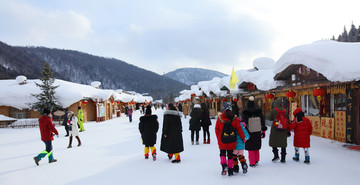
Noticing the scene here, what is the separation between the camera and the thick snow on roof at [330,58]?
6.38 meters

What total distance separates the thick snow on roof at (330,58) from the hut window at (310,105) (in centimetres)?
278

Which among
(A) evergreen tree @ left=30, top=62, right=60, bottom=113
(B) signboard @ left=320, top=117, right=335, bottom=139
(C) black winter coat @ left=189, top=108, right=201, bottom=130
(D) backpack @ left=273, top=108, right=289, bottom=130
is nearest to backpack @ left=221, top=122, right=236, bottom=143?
(D) backpack @ left=273, top=108, right=289, bottom=130

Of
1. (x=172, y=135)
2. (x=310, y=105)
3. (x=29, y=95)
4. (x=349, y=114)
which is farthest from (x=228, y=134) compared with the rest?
(x=29, y=95)

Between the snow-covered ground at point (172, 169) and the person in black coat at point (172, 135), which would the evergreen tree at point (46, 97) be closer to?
the snow-covered ground at point (172, 169)

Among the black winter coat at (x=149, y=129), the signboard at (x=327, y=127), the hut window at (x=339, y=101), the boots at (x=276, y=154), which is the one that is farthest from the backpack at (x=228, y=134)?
the hut window at (x=339, y=101)

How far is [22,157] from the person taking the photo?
6926 millimetres

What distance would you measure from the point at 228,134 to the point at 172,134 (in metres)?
1.76

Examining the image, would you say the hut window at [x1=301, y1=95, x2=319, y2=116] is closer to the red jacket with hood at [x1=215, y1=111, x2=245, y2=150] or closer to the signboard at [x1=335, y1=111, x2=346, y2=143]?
the signboard at [x1=335, y1=111, x2=346, y2=143]

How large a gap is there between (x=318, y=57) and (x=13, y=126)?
21.9 m

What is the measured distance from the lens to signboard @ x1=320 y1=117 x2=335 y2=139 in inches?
312

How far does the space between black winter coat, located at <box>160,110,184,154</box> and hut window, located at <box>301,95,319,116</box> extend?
703 centimetres

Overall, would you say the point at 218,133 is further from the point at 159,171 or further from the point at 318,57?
the point at 318,57

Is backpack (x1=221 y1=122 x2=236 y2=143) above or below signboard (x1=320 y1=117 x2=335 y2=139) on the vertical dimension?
above

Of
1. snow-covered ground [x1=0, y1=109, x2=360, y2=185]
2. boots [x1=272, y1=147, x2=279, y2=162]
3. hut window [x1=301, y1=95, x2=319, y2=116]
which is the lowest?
snow-covered ground [x1=0, y1=109, x2=360, y2=185]
